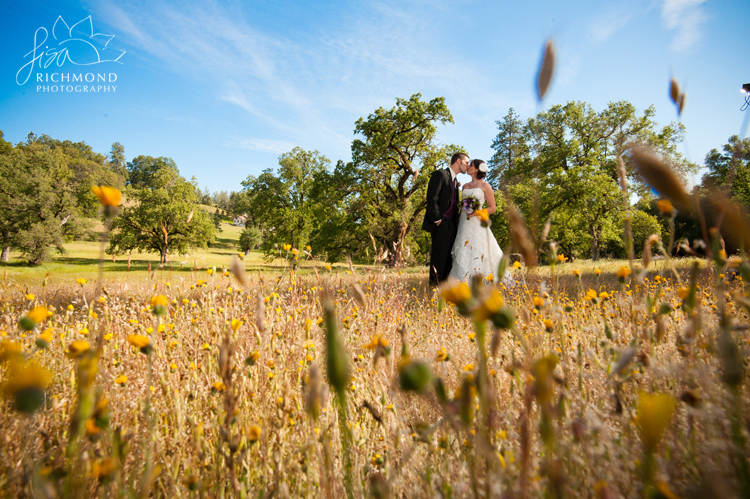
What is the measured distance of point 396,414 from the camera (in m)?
1.41

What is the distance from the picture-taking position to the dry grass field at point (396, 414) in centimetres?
60

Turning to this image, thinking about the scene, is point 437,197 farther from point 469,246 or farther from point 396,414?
point 396,414

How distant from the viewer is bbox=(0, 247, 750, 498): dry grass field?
0.60 m

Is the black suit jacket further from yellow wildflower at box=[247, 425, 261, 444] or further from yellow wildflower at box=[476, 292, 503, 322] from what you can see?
yellow wildflower at box=[476, 292, 503, 322]

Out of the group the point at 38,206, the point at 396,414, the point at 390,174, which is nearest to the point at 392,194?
the point at 390,174

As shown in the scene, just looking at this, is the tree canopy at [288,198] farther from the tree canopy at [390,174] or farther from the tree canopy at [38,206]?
the tree canopy at [38,206]

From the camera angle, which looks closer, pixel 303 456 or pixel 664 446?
pixel 664 446

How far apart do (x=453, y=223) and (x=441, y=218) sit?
0.66 m

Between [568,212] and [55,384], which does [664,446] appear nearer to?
[55,384]

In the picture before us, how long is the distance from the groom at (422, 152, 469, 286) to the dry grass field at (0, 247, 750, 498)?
3744 millimetres

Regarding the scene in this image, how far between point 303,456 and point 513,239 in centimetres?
106

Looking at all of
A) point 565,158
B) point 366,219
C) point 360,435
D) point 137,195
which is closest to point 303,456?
point 360,435

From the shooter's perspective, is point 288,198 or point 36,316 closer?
point 36,316

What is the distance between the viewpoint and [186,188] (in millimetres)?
29984
